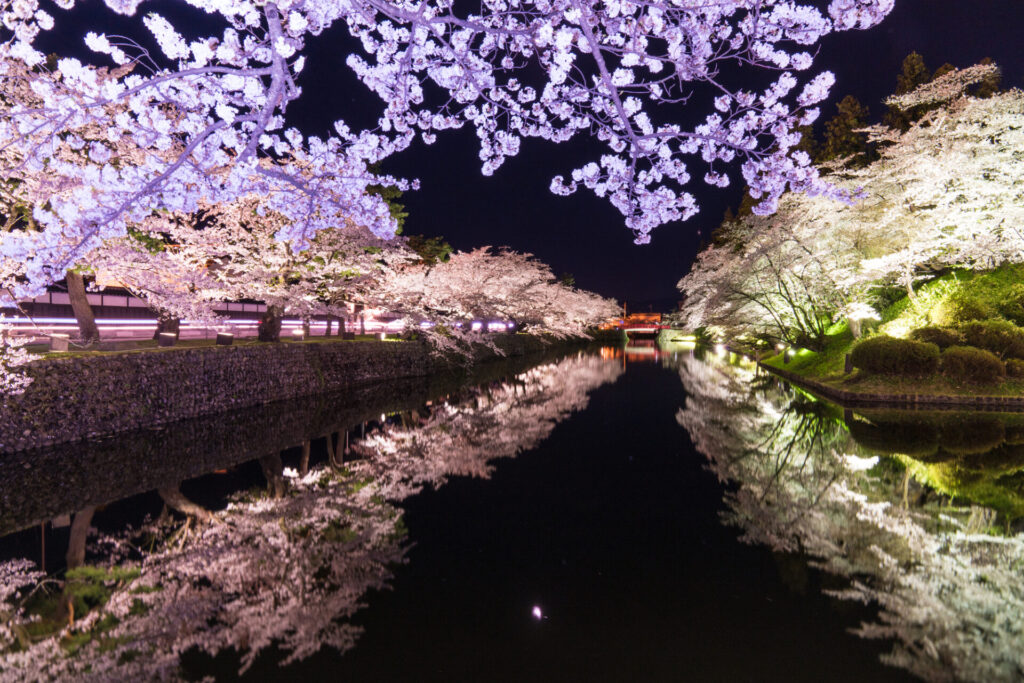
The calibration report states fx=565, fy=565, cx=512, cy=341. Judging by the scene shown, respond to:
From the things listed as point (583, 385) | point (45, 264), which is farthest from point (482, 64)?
point (583, 385)

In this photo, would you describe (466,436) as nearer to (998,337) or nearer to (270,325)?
(270,325)

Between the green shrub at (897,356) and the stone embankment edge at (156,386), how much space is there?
18337mm

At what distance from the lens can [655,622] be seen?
4609 mm

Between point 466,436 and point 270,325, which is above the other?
point 270,325

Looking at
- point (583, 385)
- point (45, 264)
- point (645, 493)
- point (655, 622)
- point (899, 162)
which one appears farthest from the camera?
point (583, 385)

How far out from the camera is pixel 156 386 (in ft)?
44.5

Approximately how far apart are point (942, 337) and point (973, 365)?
1.57 m

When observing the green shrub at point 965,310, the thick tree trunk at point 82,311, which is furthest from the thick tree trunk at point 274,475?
the green shrub at point 965,310

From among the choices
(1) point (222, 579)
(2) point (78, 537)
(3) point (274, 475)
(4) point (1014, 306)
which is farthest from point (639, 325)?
(1) point (222, 579)

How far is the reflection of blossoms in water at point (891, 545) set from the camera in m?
4.19

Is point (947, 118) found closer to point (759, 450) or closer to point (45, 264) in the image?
point (759, 450)

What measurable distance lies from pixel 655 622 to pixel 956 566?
3294 millimetres

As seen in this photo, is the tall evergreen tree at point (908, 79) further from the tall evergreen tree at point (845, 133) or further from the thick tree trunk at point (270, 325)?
the thick tree trunk at point (270, 325)

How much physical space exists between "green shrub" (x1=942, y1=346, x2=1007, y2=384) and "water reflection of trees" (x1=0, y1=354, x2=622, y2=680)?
15279 millimetres
